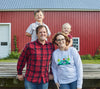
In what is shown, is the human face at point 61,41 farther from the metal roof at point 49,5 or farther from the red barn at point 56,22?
the metal roof at point 49,5

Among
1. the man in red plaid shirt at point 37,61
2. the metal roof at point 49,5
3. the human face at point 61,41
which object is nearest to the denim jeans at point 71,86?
the man in red plaid shirt at point 37,61

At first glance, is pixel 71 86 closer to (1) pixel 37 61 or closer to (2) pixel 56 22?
(1) pixel 37 61

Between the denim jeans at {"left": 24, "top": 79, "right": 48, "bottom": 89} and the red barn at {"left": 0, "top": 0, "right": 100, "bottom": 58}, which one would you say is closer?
the denim jeans at {"left": 24, "top": 79, "right": 48, "bottom": 89}

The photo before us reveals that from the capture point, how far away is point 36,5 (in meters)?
10.5

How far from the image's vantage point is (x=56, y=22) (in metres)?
10.1

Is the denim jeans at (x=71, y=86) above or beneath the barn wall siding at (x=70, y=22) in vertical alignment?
beneath

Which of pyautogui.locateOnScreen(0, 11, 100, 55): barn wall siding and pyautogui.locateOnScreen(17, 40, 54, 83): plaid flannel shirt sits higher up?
pyautogui.locateOnScreen(0, 11, 100, 55): barn wall siding

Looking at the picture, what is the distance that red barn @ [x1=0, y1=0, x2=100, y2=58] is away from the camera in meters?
10.0

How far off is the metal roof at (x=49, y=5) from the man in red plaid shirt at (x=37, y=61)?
7.87 metres

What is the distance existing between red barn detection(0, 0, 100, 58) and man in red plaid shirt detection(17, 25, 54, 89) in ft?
25.4

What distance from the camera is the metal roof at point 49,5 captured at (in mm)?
10055

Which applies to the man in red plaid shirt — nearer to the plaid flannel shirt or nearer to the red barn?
the plaid flannel shirt

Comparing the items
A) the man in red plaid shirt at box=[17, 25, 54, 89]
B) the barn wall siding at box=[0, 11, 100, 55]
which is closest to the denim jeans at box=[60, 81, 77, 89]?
the man in red plaid shirt at box=[17, 25, 54, 89]

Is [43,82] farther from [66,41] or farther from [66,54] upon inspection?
[66,41]
